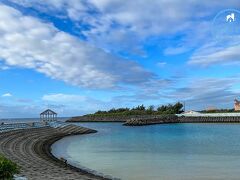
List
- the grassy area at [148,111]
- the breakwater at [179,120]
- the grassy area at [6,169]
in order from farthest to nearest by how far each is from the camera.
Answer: the grassy area at [148,111] → the breakwater at [179,120] → the grassy area at [6,169]

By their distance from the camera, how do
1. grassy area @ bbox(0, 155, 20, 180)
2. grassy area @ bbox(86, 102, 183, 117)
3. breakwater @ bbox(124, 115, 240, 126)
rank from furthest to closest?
grassy area @ bbox(86, 102, 183, 117), breakwater @ bbox(124, 115, 240, 126), grassy area @ bbox(0, 155, 20, 180)

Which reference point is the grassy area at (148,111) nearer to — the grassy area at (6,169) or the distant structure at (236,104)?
the distant structure at (236,104)

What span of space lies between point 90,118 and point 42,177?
167880 millimetres

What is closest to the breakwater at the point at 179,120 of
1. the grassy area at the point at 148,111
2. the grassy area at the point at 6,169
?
the grassy area at the point at 148,111

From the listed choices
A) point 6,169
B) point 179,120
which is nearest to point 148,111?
point 179,120

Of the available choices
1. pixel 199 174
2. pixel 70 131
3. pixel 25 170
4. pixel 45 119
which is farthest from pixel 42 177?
pixel 45 119

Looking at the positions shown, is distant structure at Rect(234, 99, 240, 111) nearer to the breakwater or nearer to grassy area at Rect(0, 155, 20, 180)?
the breakwater

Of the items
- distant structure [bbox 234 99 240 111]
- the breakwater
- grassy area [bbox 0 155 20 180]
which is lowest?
grassy area [bbox 0 155 20 180]

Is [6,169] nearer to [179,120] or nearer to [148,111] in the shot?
[179,120]

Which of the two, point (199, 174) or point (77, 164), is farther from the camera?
point (77, 164)

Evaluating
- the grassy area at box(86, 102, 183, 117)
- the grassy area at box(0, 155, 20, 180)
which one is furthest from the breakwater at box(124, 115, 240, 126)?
the grassy area at box(0, 155, 20, 180)

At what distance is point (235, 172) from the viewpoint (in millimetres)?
25781

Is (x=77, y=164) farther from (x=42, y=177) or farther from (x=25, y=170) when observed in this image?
(x=42, y=177)

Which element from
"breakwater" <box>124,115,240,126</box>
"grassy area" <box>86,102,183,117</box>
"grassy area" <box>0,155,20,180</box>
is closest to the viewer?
"grassy area" <box>0,155,20,180</box>
